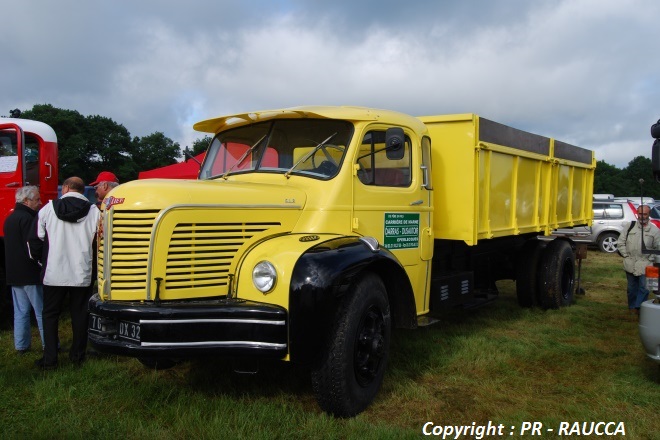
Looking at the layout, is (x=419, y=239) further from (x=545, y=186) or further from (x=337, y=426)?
(x=545, y=186)

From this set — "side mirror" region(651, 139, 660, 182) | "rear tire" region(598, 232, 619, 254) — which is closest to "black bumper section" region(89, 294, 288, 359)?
"side mirror" region(651, 139, 660, 182)

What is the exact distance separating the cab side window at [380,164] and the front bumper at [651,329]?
216 cm

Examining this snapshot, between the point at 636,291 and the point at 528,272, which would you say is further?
the point at 528,272

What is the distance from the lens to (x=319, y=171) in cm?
454

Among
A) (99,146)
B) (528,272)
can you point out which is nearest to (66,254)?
(528,272)

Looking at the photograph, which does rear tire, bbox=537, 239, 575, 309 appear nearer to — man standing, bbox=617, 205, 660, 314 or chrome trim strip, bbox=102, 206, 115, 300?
man standing, bbox=617, 205, 660, 314

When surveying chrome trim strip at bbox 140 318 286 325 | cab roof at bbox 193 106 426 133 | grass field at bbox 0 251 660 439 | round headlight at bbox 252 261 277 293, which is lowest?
grass field at bbox 0 251 660 439

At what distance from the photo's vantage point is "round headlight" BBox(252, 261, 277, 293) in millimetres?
3633

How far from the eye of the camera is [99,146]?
34.3 metres

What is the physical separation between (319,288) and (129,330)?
1.25 meters

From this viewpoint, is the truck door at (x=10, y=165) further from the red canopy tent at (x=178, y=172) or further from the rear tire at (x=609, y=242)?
the rear tire at (x=609, y=242)

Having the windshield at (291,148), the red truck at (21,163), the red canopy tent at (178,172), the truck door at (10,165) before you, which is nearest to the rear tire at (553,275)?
the windshield at (291,148)

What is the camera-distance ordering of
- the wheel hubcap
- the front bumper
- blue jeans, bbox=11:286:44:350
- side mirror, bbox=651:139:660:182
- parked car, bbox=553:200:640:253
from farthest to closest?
parked car, bbox=553:200:640:253 < blue jeans, bbox=11:286:44:350 < side mirror, bbox=651:139:660:182 < the front bumper < the wheel hubcap

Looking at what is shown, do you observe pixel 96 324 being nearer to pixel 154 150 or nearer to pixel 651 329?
pixel 651 329
